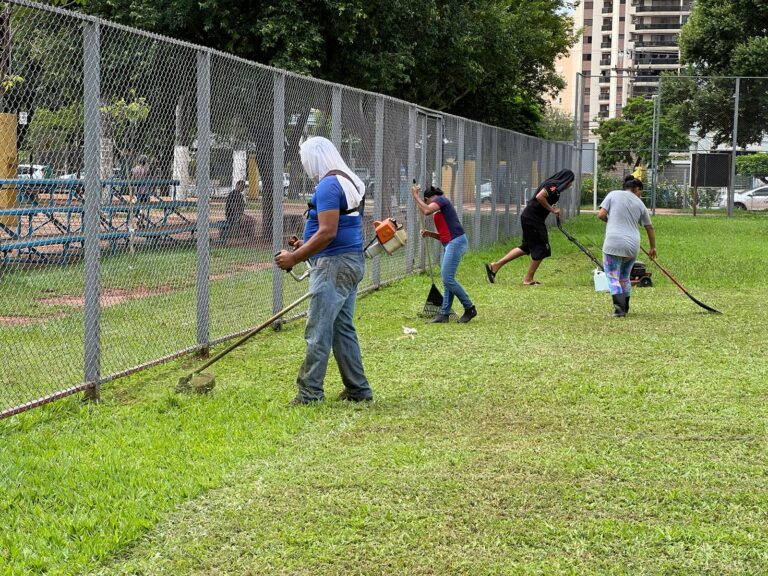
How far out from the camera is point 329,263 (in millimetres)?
6746

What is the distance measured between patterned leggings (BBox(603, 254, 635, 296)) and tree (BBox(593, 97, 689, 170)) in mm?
30462

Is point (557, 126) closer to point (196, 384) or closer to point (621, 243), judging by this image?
point (621, 243)

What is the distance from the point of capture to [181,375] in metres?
7.77

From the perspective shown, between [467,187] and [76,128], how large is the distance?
42.0 feet

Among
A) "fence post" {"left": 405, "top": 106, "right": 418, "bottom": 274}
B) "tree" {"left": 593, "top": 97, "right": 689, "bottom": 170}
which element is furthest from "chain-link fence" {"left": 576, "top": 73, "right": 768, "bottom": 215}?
"fence post" {"left": 405, "top": 106, "right": 418, "bottom": 274}

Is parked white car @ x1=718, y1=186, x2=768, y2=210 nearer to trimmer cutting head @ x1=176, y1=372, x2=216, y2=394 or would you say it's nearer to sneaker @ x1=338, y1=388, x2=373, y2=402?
sneaker @ x1=338, y1=388, x2=373, y2=402

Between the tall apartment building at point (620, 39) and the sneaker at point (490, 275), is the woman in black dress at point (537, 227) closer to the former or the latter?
the sneaker at point (490, 275)

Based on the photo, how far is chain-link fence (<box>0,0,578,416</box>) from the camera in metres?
6.09

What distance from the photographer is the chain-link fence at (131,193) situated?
609 centimetres

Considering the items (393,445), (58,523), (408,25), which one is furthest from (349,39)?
(58,523)

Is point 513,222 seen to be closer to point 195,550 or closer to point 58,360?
point 58,360

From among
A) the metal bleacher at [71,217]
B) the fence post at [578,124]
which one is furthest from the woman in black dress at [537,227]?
the fence post at [578,124]

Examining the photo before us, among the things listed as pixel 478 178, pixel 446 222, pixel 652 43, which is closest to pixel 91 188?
pixel 446 222

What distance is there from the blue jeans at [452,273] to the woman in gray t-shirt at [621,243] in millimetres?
1512
